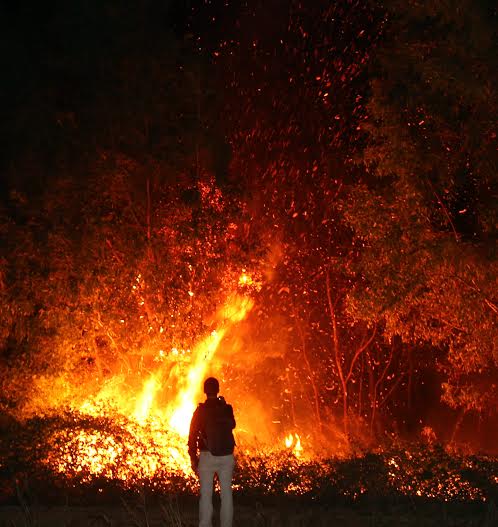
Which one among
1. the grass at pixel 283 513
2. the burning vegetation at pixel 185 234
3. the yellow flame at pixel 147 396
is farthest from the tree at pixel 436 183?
the grass at pixel 283 513

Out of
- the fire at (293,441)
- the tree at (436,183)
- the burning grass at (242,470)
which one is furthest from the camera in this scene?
the fire at (293,441)

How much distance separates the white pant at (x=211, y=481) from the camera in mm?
8297

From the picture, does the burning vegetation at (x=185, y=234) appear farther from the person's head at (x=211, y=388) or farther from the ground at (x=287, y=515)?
the person's head at (x=211, y=388)

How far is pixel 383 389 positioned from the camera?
25.8 meters

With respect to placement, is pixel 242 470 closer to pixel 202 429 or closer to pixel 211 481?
pixel 211 481

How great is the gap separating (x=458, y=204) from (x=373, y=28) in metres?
5.73

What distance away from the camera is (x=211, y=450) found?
8.26m

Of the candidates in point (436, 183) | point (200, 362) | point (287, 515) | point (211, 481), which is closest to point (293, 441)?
point (200, 362)

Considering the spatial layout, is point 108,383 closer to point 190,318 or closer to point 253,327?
point 190,318

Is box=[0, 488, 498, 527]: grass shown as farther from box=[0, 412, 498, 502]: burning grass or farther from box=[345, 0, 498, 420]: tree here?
box=[345, 0, 498, 420]: tree

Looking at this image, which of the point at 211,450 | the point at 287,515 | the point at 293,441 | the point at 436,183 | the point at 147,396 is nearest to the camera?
the point at 211,450

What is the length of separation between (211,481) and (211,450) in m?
0.34

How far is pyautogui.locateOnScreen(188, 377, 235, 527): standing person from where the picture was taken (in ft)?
27.1

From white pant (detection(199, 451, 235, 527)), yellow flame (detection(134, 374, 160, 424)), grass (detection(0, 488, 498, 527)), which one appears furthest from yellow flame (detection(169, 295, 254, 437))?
white pant (detection(199, 451, 235, 527))
